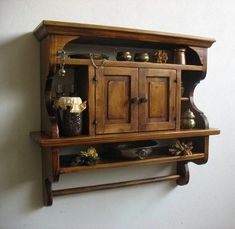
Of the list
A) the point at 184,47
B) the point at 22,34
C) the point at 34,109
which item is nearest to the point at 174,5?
the point at 184,47

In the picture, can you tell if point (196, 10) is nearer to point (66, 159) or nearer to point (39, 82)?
point (39, 82)

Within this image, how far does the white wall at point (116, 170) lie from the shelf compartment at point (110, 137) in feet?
0.52

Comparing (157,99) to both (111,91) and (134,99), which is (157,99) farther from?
(111,91)

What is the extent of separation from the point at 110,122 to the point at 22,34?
0.52 m

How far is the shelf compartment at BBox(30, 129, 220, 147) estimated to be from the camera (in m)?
1.11

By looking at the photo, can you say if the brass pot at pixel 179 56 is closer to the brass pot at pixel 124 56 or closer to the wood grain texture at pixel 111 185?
the brass pot at pixel 124 56

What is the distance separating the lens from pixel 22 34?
49.4 inches

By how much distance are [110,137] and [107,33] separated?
410mm

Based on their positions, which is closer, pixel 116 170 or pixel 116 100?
pixel 116 100

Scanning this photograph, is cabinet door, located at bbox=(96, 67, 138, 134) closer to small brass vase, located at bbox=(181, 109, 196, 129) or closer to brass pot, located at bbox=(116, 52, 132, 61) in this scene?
brass pot, located at bbox=(116, 52, 132, 61)

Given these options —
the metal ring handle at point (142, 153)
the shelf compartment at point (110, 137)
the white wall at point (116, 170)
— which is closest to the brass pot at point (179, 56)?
the white wall at point (116, 170)

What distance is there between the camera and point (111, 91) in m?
1.23

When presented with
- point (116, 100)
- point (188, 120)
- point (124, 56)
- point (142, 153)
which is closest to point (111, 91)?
point (116, 100)

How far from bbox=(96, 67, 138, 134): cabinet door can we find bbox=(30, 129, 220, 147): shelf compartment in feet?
0.11
